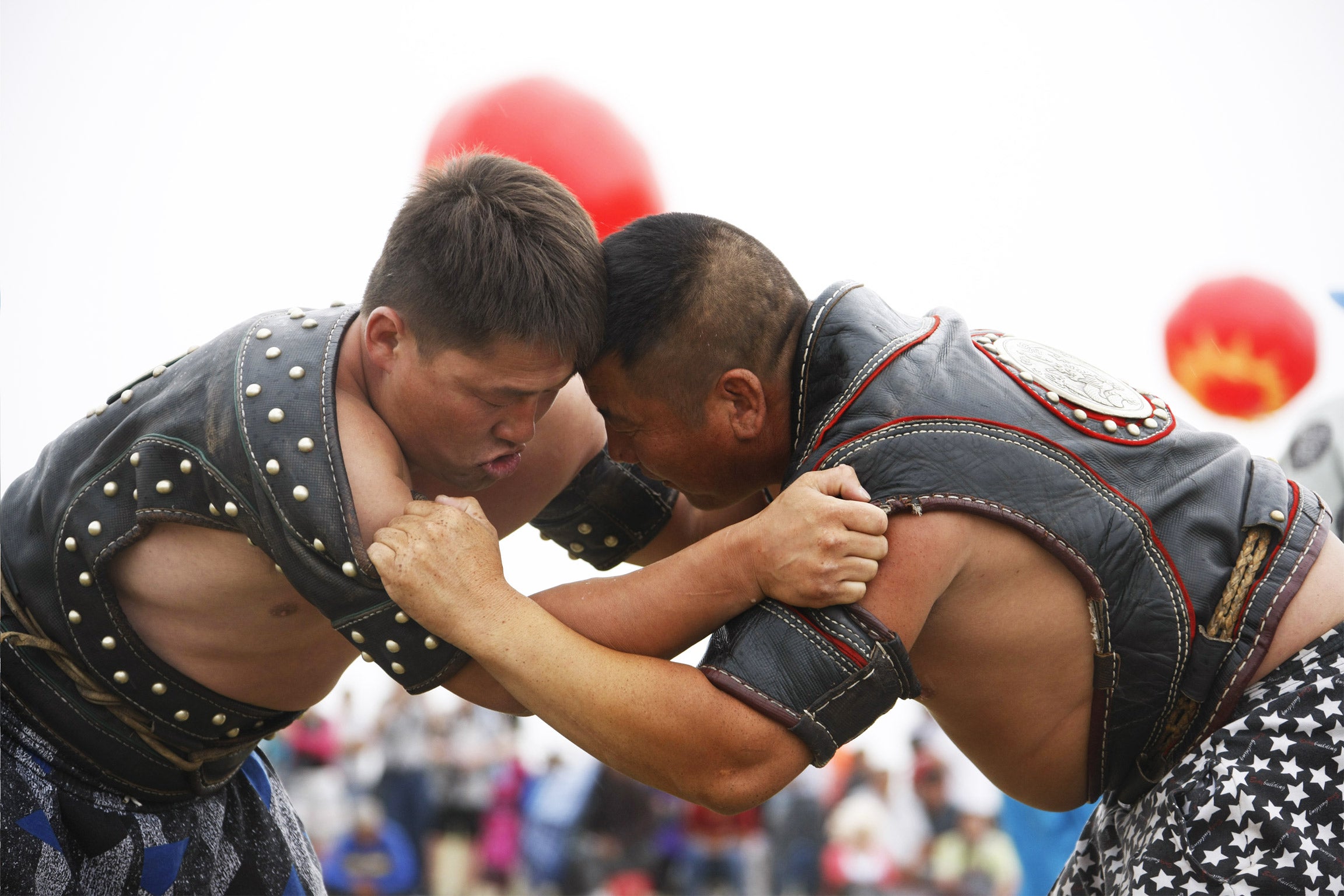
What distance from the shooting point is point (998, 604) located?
1.95 metres

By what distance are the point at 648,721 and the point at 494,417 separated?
704mm

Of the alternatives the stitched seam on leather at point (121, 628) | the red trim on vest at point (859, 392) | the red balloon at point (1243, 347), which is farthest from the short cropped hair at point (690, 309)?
the red balloon at point (1243, 347)

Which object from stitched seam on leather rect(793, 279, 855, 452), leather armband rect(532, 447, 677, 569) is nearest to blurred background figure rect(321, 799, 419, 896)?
leather armband rect(532, 447, 677, 569)

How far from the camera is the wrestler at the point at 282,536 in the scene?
1.96 m

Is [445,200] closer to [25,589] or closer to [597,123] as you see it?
[25,589]

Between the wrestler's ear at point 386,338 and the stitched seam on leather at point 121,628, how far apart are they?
39 centimetres

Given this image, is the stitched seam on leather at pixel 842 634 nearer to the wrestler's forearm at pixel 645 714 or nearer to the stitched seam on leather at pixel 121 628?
the wrestler's forearm at pixel 645 714

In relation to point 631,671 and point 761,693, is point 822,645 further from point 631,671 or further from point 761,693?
point 631,671

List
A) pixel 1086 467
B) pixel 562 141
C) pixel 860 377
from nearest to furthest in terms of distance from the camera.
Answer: pixel 1086 467
pixel 860 377
pixel 562 141

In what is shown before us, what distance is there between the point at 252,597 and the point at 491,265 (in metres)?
0.83

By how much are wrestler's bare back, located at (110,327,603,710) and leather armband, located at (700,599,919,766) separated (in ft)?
2.30

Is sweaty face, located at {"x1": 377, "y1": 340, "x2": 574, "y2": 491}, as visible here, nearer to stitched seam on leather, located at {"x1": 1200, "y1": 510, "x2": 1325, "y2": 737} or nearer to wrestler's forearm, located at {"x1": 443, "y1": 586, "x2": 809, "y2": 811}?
wrestler's forearm, located at {"x1": 443, "y1": 586, "x2": 809, "y2": 811}

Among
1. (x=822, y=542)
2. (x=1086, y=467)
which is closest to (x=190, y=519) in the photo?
(x=822, y=542)

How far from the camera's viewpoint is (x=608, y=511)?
9.52ft
